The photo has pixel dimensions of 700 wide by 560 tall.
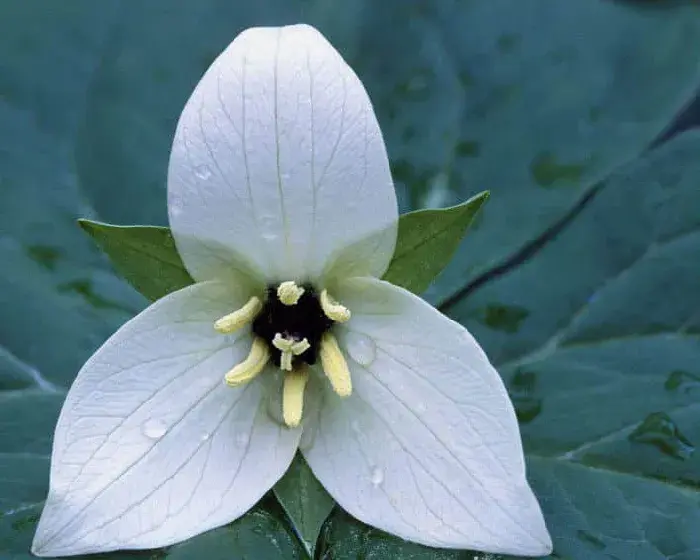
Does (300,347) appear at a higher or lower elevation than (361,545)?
higher

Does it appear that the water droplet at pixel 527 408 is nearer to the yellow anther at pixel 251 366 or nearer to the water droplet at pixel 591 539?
the water droplet at pixel 591 539

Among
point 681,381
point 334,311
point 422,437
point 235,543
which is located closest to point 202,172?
point 334,311

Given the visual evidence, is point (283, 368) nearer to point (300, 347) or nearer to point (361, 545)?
point (300, 347)

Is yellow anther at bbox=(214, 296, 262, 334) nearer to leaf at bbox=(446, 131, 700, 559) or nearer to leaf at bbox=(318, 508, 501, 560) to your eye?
leaf at bbox=(318, 508, 501, 560)

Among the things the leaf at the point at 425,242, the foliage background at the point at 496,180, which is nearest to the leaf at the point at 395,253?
the leaf at the point at 425,242

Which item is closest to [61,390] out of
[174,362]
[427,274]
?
[174,362]

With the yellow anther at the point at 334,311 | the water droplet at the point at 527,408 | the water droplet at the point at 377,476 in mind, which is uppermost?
the yellow anther at the point at 334,311

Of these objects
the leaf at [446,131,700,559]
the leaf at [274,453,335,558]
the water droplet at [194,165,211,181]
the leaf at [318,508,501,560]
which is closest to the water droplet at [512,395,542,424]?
the leaf at [446,131,700,559]
